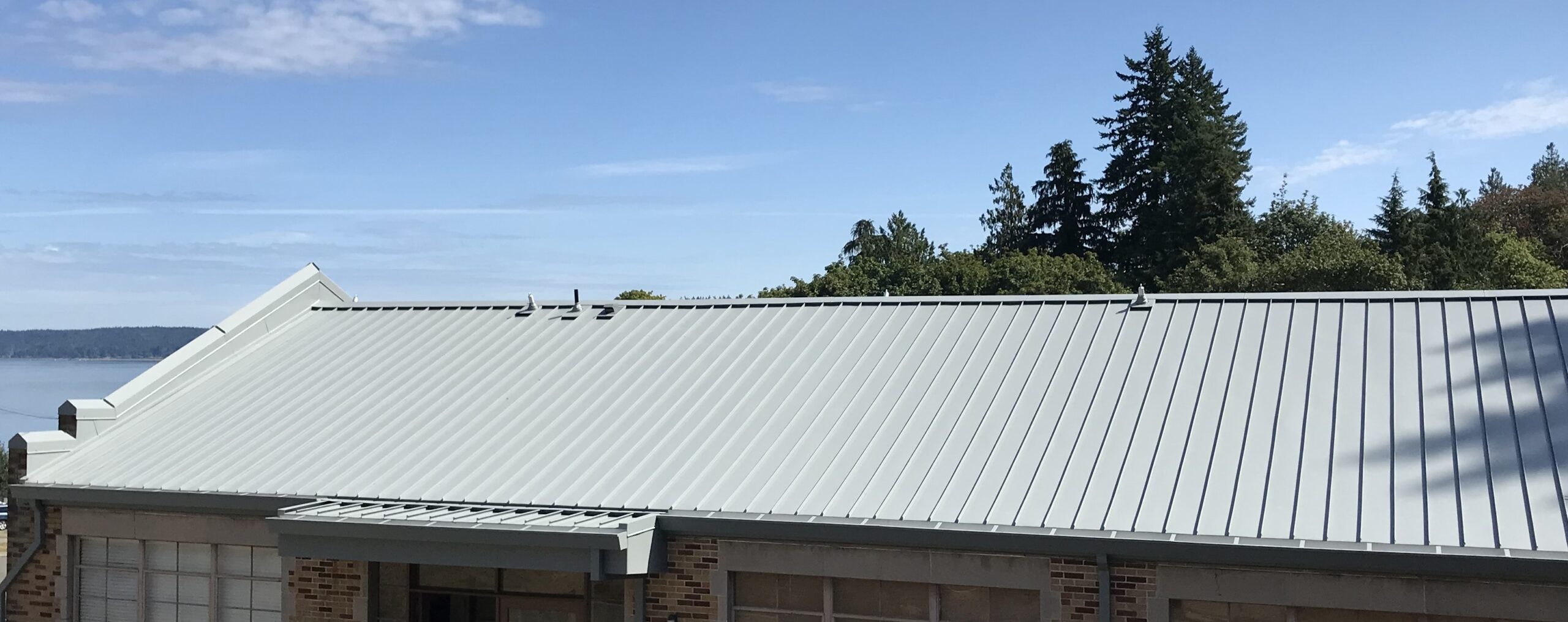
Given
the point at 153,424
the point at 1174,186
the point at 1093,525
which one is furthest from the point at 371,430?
the point at 1174,186

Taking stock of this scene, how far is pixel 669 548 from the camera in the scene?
13000 millimetres

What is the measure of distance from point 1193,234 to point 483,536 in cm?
6606

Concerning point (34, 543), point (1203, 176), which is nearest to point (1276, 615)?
point (34, 543)

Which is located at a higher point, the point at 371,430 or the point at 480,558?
the point at 371,430

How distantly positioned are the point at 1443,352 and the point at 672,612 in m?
8.67

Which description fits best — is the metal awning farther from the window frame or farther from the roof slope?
the window frame

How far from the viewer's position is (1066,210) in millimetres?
84312

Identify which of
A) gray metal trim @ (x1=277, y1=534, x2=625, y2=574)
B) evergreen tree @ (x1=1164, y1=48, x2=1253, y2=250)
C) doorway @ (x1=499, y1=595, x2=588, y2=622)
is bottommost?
doorway @ (x1=499, y1=595, x2=588, y2=622)

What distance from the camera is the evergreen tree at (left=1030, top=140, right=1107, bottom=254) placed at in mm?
82062

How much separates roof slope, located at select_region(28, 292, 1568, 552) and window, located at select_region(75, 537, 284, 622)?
2.93 feet

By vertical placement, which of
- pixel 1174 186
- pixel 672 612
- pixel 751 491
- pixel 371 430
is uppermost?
pixel 1174 186

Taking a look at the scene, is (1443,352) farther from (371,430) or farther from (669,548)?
(371,430)


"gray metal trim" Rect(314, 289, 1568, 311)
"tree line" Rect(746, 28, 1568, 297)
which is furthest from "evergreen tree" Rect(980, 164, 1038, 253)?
"gray metal trim" Rect(314, 289, 1568, 311)

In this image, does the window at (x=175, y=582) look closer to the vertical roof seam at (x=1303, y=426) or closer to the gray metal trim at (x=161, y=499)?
the gray metal trim at (x=161, y=499)
